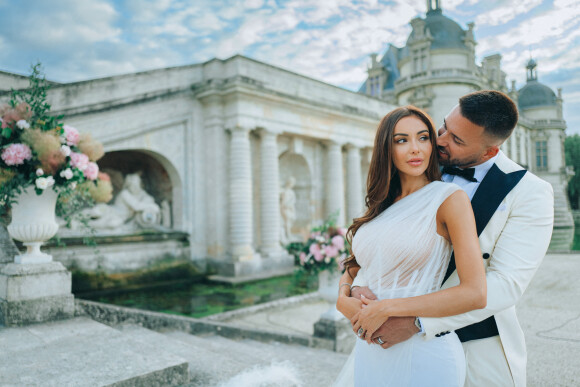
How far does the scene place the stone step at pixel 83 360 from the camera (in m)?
2.69

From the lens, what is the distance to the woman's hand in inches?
61.0

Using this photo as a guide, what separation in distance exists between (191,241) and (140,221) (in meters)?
1.47

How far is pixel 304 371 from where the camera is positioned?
3.45m

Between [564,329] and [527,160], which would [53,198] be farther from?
[527,160]

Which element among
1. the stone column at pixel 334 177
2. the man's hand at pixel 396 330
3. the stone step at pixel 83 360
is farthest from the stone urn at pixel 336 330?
the stone column at pixel 334 177

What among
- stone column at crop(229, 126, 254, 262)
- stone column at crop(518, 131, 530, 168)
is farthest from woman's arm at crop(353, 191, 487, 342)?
stone column at crop(518, 131, 530, 168)

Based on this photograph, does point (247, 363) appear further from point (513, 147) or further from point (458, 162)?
point (513, 147)

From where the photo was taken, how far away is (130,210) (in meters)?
10.3

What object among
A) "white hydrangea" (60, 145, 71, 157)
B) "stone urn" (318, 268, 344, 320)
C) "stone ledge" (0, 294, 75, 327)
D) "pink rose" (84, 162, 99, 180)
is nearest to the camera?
"stone ledge" (0, 294, 75, 327)

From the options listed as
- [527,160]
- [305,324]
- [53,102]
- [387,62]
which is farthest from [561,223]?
[53,102]

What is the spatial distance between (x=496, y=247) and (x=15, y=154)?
4604 millimetres

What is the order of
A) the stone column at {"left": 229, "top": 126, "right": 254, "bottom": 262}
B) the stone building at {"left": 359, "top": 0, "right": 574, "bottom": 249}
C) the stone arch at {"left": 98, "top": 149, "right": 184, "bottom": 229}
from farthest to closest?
the stone building at {"left": 359, "top": 0, "right": 574, "bottom": 249}
the stone column at {"left": 229, "top": 126, "right": 254, "bottom": 262}
the stone arch at {"left": 98, "top": 149, "right": 184, "bottom": 229}

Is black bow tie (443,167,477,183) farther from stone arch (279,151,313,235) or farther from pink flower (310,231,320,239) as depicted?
stone arch (279,151,313,235)

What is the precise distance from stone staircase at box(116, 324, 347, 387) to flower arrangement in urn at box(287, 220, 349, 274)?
134 centimetres
